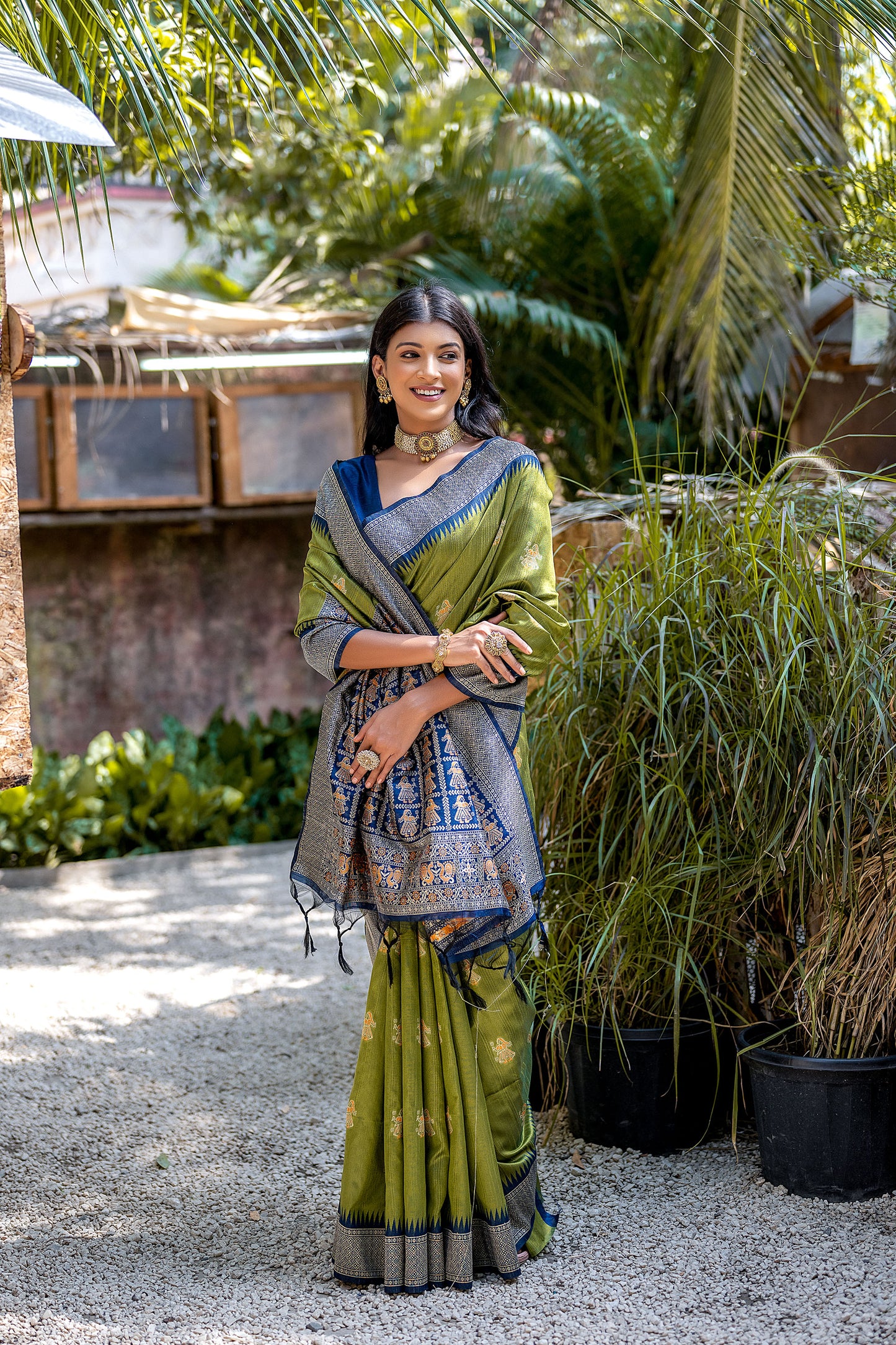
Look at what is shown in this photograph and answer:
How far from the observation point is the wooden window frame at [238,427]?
659 cm

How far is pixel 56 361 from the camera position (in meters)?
6.19

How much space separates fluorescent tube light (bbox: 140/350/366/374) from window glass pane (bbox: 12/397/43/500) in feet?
1.96

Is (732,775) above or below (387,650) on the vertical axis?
below

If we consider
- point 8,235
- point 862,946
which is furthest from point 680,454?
point 8,235

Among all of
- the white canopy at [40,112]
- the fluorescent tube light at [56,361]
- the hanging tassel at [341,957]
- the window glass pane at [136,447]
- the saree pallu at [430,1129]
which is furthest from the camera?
the window glass pane at [136,447]

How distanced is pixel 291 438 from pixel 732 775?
455 cm

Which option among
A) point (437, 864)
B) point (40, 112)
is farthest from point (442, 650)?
point (40, 112)

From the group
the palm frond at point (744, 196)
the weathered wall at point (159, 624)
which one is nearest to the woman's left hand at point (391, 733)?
the palm frond at point (744, 196)

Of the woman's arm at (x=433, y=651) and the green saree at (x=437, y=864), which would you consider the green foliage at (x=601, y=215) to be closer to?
the green saree at (x=437, y=864)

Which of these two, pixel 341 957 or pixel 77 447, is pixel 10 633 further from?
pixel 77 447

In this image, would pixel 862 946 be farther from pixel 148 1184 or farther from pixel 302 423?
pixel 302 423

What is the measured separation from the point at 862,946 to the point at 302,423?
15.9ft

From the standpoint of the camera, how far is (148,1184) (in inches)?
114

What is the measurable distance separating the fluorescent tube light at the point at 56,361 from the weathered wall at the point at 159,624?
910 millimetres
